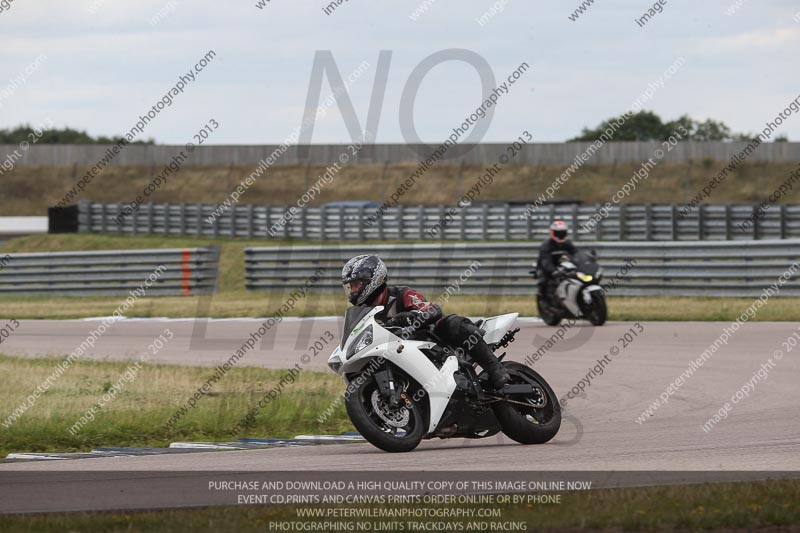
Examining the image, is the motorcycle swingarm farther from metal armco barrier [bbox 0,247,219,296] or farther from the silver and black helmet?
metal armco barrier [bbox 0,247,219,296]

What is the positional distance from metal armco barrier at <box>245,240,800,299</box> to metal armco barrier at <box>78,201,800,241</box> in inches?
396

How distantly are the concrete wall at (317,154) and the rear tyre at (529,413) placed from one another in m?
58.7

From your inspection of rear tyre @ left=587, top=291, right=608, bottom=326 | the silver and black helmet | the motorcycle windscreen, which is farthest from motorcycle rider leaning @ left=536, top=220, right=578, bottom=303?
the motorcycle windscreen

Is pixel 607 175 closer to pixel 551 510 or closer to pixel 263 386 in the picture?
pixel 263 386

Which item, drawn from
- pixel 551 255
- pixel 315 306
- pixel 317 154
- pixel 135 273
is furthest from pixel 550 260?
pixel 317 154

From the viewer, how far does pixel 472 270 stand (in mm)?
28391

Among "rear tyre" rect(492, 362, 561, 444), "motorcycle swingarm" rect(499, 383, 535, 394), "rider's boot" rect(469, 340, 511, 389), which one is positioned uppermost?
"rider's boot" rect(469, 340, 511, 389)

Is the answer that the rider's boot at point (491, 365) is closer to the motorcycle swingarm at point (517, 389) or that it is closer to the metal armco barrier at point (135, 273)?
the motorcycle swingarm at point (517, 389)

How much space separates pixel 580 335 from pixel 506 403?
10.2 meters

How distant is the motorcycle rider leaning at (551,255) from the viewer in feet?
70.9

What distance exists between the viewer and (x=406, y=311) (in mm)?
9773

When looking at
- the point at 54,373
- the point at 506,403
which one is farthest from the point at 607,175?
the point at 506,403

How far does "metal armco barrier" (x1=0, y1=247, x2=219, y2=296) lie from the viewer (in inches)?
1206

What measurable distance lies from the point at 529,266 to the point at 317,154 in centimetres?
4964
